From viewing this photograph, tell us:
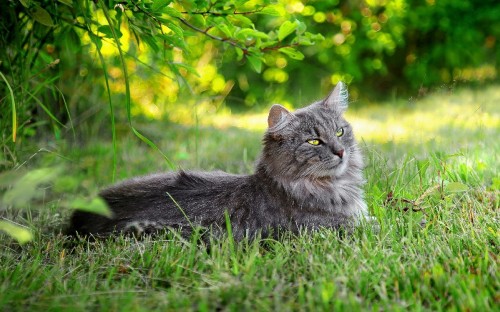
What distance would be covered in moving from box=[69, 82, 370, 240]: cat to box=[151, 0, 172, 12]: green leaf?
2.44 ft

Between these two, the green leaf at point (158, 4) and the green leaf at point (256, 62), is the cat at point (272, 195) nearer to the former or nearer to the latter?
the green leaf at point (256, 62)

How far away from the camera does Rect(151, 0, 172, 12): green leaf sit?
2406 mm

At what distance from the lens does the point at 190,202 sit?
2686 mm

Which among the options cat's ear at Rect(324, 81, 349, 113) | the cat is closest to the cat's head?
the cat

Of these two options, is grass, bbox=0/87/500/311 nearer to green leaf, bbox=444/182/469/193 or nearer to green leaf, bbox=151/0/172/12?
green leaf, bbox=444/182/469/193

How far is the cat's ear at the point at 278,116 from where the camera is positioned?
2729 millimetres

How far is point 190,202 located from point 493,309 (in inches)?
58.6

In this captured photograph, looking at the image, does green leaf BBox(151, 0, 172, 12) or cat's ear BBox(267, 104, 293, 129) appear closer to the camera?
green leaf BBox(151, 0, 172, 12)

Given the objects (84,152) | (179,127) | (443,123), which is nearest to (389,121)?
(443,123)

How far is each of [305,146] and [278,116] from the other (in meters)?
0.21

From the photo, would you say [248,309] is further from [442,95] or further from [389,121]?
[442,95]

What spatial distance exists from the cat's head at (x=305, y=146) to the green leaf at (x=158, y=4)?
2.38ft

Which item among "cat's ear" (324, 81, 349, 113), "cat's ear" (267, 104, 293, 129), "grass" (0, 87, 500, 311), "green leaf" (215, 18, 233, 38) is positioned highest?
"green leaf" (215, 18, 233, 38)

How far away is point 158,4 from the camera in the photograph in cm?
242
